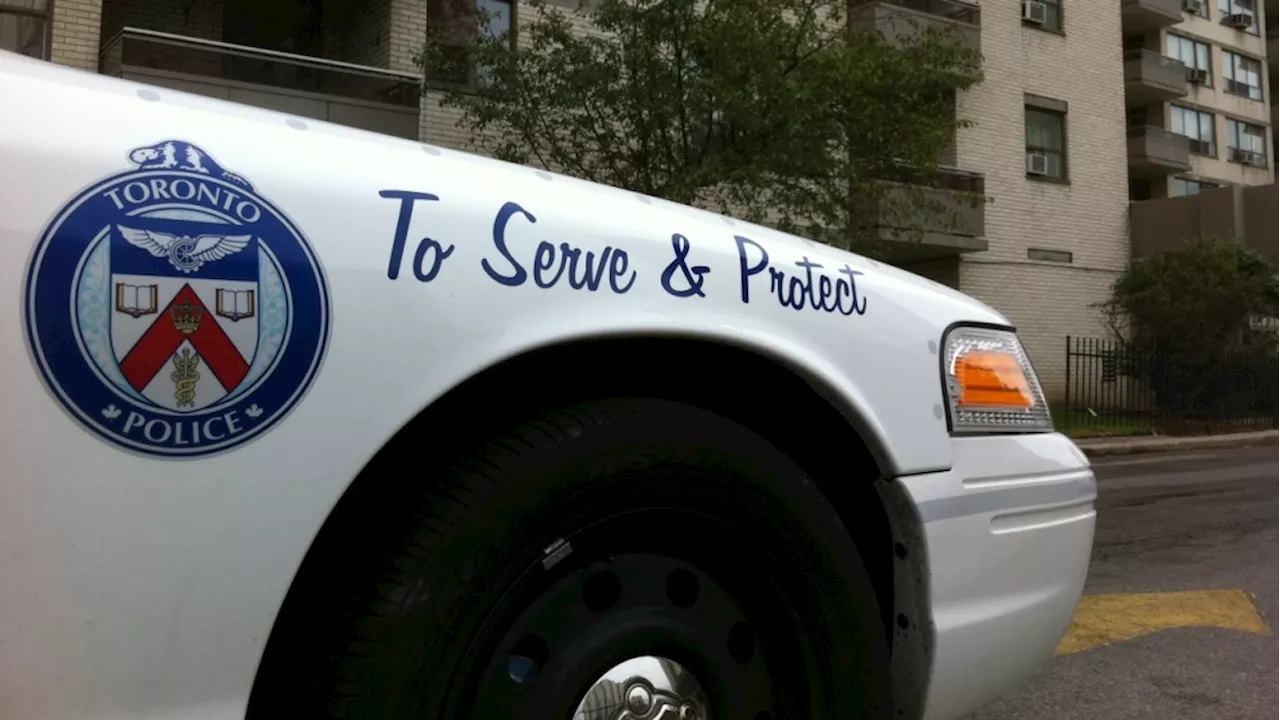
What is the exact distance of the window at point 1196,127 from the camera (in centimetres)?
3145

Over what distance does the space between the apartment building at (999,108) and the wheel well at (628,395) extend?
35.1 ft

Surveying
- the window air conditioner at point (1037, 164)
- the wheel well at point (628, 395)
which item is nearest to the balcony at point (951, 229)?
the window air conditioner at point (1037, 164)

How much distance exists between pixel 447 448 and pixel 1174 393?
1956cm

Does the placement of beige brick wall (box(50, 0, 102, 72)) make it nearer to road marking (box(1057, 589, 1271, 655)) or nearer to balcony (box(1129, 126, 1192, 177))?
road marking (box(1057, 589, 1271, 655))

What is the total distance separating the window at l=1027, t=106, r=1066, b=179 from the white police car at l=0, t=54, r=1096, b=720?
21.4 m

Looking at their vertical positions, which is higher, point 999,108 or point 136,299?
point 999,108

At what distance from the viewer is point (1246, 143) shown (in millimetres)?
34062

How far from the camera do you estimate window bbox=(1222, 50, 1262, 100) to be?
110ft

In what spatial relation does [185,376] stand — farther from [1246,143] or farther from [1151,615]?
[1246,143]

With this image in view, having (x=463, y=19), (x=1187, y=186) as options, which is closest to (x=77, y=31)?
(x=463, y=19)

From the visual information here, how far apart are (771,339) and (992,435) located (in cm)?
67

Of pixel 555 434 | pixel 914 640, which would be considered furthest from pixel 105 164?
pixel 914 640

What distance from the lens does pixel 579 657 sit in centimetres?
155

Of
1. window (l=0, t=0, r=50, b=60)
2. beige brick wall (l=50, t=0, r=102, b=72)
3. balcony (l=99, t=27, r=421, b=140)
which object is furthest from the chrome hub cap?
window (l=0, t=0, r=50, b=60)
